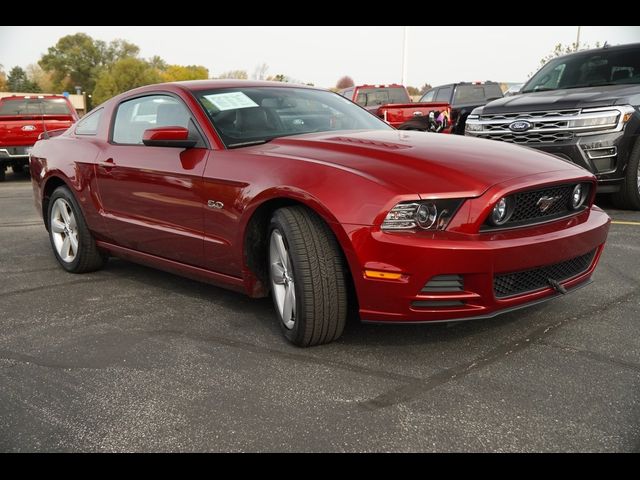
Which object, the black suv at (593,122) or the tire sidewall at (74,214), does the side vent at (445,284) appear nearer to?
the tire sidewall at (74,214)

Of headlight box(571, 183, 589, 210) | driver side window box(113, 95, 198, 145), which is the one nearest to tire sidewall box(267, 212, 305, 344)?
driver side window box(113, 95, 198, 145)

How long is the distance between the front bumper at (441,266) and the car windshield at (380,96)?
12.6 meters

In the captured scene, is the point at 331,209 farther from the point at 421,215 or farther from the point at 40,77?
the point at 40,77

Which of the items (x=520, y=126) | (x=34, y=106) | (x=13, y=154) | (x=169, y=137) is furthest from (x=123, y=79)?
(x=169, y=137)

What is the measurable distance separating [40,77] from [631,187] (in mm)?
110448

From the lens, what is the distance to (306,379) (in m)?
2.93

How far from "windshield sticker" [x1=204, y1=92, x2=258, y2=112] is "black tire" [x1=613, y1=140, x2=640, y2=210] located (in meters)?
4.38

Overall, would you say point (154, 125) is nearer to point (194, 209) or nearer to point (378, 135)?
point (194, 209)

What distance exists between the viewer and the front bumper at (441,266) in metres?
2.85

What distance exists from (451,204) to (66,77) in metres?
115

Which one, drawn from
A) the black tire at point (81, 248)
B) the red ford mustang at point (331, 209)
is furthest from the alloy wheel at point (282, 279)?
the black tire at point (81, 248)

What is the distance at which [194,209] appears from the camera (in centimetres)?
378

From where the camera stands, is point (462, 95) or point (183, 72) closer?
point (462, 95)
